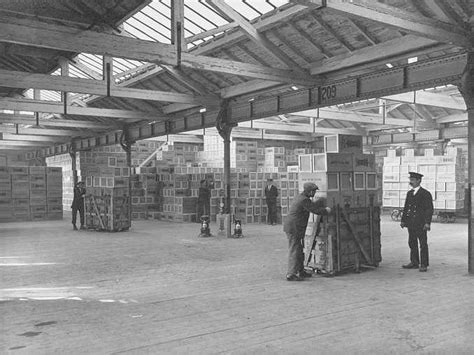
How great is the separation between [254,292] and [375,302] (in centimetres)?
181

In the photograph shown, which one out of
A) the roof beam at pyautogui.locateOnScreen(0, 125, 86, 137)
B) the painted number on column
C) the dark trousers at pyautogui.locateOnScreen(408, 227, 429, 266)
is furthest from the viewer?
the roof beam at pyautogui.locateOnScreen(0, 125, 86, 137)

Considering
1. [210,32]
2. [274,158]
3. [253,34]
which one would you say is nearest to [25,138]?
[274,158]

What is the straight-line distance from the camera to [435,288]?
741 centimetres

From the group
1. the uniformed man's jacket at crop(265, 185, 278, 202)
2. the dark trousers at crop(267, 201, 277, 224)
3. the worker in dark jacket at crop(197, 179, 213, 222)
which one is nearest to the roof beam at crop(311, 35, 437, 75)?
the uniformed man's jacket at crop(265, 185, 278, 202)

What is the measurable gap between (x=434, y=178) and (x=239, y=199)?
26.1ft

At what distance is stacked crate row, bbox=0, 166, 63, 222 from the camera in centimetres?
2088

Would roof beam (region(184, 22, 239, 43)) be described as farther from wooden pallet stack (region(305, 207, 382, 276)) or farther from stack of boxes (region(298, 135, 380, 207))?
wooden pallet stack (region(305, 207, 382, 276))

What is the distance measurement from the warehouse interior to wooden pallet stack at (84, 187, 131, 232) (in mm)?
58

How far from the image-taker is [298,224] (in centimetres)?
799

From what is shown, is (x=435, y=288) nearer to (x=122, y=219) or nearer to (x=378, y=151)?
(x=122, y=219)

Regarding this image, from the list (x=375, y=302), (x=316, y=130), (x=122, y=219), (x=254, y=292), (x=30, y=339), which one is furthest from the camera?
(x=316, y=130)

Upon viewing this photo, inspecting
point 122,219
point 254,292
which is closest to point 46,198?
point 122,219

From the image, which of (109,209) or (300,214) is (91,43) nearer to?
(300,214)

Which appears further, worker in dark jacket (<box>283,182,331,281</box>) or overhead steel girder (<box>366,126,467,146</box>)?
overhead steel girder (<box>366,126,467,146</box>)
